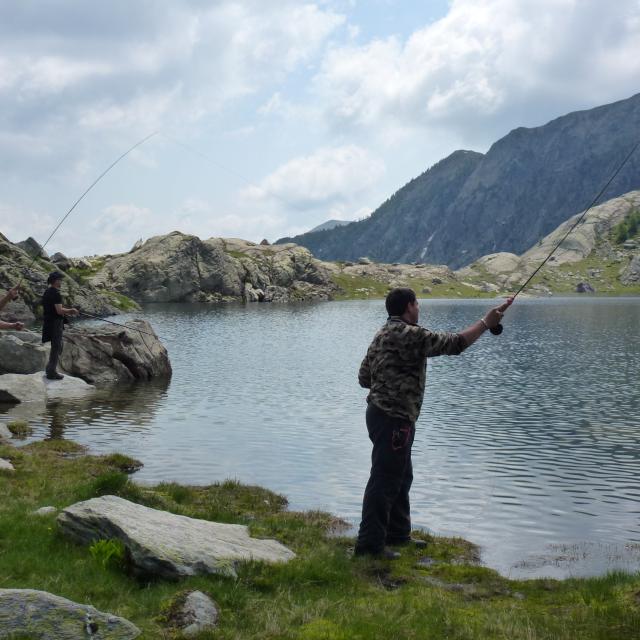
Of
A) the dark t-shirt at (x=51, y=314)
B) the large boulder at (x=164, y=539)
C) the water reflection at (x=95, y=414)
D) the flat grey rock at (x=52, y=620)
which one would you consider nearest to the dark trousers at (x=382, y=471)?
the large boulder at (x=164, y=539)

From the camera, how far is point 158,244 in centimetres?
18912

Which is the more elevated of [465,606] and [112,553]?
[112,553]

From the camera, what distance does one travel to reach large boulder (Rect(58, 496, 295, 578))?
30.7 ft

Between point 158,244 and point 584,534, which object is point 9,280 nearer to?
point 584,534

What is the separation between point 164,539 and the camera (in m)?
Result: 9.88

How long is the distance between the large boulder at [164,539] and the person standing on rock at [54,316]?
21.1 m

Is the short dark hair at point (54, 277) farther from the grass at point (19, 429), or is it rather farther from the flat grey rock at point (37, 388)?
the grass at point (19, 429)

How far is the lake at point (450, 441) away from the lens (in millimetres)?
16500

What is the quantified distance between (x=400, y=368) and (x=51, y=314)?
23820mm

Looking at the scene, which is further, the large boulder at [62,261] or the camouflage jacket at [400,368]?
the large boulder at [62,261]

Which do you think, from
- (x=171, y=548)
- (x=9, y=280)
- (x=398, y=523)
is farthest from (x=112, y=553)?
(x=9, y=280)

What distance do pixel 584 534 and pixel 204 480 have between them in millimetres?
9979

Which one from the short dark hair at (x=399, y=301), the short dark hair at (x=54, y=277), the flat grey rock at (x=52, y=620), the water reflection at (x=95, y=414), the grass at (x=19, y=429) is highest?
the short dark hair at (x=54, y=277)

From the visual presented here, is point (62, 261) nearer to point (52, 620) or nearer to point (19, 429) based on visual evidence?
point (19, 429)
